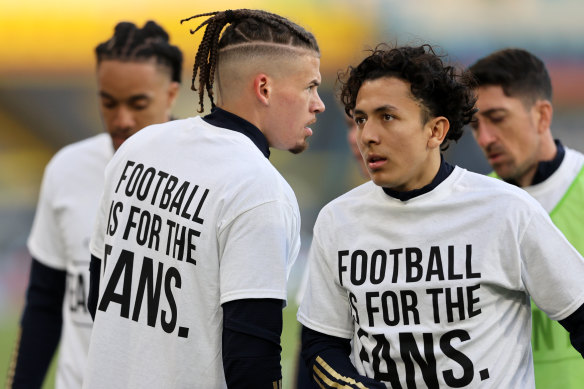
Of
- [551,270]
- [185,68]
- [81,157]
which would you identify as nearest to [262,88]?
[551,270]

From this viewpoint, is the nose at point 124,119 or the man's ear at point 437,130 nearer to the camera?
the man's ear at point 437,130

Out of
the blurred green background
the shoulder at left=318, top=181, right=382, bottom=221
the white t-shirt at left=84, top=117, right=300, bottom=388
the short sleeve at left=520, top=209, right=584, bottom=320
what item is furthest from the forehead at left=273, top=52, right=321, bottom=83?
the blurred green background

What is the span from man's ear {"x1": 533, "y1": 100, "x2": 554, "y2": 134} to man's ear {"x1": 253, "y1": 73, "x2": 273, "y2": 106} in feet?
4.35

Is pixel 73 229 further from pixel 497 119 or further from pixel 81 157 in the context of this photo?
pixel 497 119

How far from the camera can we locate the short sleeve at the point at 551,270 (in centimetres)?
239

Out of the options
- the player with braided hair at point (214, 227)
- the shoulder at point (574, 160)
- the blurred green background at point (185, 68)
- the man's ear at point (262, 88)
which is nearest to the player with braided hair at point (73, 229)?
the player with braided hair at point (214, 227)

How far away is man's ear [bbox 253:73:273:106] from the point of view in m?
2.66

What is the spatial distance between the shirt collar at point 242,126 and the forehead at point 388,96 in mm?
309

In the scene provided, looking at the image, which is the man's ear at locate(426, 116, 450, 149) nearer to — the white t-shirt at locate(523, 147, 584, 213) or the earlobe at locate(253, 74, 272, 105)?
the earlobe at locate(253, 74, 272, 105)

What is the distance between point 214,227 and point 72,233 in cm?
134

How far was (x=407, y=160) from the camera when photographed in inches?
101

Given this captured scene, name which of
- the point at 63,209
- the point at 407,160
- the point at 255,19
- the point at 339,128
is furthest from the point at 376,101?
the point at 339,128

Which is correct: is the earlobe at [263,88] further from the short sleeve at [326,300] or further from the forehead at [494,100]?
the forehead at [494,100]

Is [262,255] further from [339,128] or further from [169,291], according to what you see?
[339,128]
